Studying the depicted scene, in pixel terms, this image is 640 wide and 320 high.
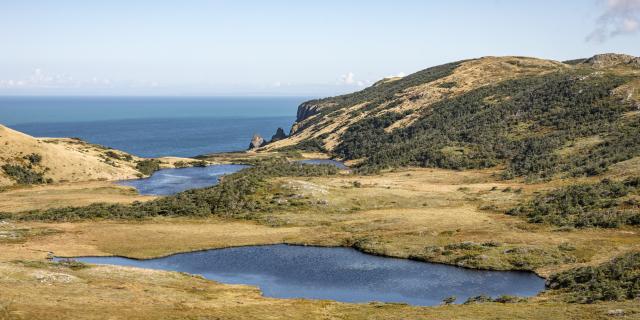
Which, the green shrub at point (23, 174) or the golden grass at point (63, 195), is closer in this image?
the golden grass at point (63, 195)

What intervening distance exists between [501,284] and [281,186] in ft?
259

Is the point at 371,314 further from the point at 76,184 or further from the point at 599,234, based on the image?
the point at 76,184

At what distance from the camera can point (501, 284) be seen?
8319 centimetres

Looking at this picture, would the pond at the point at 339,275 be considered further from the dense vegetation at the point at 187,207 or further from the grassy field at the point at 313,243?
the dense vegetation at the point at 187,207

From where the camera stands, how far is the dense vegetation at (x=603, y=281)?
66.3 metres

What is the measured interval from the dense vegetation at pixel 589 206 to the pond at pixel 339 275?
3290 cm

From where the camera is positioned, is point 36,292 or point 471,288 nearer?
point 36,292

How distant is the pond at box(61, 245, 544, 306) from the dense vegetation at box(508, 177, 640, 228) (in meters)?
32.9

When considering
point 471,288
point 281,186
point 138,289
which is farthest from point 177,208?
point 471,288

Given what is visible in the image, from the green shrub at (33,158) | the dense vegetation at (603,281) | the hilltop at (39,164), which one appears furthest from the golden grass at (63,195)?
the dense vegetation at (603,281)

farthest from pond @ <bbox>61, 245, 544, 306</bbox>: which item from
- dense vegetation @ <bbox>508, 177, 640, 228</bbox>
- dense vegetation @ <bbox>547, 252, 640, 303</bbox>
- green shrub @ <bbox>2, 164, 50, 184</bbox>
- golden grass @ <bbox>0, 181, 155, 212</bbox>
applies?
green shrub @ <bbox>2, 164, 50, 184</bbox>

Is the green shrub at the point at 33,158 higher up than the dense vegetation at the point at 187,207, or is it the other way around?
the green shrub at the point at 33,158

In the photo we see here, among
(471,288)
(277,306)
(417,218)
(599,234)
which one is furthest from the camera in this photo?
(417,218)

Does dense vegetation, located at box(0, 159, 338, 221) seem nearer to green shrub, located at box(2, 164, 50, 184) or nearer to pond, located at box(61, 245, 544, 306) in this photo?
pond, located at box(61, 245, 544, 306)
